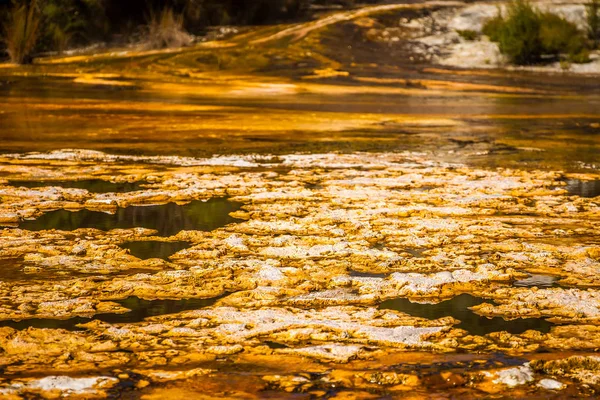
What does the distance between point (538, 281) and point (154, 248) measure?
1.58 meters

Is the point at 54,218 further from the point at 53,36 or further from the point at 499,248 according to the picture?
the point at 53,36

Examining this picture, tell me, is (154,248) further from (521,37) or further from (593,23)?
(593,23)

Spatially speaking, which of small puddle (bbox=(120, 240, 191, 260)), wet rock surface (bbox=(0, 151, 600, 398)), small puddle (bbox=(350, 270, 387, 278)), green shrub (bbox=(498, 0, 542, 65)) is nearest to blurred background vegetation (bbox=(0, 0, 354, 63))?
green shrub (bbox=(498, 0, 542, 65))

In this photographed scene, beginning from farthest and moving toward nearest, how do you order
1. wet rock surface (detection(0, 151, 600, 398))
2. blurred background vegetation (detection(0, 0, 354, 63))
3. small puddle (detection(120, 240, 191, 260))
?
blurred background vegetation (detection(0, 0, 354, 63)) → small puddle (detection(120, 240, 191, 260)) → wet rock surface (detection(0, 151, 600, 398))

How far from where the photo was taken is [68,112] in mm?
9828

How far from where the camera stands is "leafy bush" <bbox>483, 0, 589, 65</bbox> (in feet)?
52.9

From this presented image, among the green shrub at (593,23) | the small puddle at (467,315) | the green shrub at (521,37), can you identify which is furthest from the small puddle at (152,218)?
the green shrub at (593,23)

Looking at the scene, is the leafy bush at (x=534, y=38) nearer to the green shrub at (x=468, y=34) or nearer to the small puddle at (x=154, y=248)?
the green shrub at (x=468, y=34)

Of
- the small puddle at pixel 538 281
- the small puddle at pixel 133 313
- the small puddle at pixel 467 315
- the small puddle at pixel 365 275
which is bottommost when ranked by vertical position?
the small puddle at pixel 538 281

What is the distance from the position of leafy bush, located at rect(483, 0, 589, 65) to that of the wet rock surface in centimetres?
1060

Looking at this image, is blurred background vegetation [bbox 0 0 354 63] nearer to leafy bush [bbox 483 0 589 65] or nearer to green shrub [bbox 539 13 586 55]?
leafy bush [bbox 483 0 589 65]

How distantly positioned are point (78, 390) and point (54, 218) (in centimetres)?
237

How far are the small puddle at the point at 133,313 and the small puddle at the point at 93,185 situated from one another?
2226 millimetres

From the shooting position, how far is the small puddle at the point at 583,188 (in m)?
5.76
